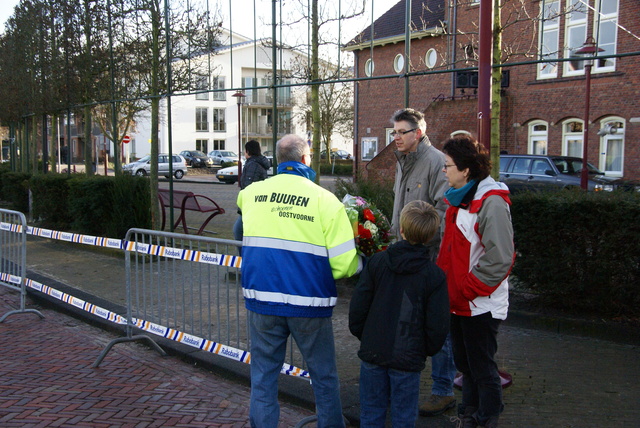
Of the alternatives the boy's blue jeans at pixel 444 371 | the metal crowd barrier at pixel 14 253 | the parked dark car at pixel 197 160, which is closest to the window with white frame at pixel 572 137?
the metal crowd barrier at pixel 14 253

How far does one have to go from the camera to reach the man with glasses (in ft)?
13.8

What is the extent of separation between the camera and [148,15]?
11.8 meters

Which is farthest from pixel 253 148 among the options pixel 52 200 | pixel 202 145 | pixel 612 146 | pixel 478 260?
pixel 202 145

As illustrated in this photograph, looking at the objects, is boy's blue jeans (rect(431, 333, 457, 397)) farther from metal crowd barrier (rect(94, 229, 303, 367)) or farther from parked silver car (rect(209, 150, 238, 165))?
parked silver car (rect(209, 150, 238, 165))

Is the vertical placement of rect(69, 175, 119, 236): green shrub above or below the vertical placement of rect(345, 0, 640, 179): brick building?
below

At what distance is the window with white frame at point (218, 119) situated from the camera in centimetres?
5866

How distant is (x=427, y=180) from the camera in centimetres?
440

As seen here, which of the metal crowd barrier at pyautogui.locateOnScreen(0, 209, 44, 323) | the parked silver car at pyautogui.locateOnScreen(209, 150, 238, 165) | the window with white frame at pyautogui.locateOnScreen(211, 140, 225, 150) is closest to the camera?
the metal crowd barrier at pyautogui.locateOnScreen(0, 209, 44, 323)

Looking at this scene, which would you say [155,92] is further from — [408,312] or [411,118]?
[408,312]

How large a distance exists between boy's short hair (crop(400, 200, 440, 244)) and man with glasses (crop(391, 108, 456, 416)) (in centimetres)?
100

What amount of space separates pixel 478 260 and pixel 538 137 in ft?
71.3

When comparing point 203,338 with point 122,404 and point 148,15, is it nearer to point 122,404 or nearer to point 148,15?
point 122,404

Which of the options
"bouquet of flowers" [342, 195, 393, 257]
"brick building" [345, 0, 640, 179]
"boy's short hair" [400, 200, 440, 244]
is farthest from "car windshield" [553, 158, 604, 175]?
"boy's short hair" [400, 200, 440, 244]

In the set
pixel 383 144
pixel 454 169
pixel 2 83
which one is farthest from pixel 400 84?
pixel 454 169
